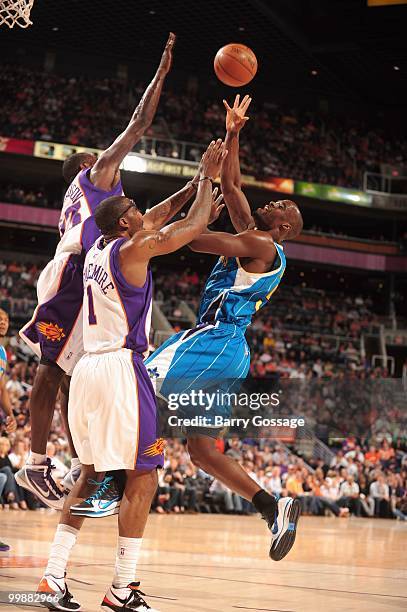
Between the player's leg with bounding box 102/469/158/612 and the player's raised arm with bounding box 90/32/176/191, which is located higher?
the player's raised arm with bounding box 90/32/176/191

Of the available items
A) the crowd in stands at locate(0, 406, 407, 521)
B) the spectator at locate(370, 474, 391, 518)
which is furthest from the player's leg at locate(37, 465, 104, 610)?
the spectator at locate(370, 474, 391, 518)

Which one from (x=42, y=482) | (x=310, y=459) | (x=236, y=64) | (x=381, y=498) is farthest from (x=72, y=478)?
(x=381, y=498)

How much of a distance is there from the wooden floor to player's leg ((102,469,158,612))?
0.33 metres

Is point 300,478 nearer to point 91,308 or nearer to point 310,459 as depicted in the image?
point 310,459

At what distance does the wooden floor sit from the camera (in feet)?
17.8

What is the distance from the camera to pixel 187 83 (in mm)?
31234

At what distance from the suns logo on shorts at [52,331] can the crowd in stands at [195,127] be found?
21.2 meters

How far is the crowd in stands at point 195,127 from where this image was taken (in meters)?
27.1

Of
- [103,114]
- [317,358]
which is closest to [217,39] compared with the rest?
[103,114]

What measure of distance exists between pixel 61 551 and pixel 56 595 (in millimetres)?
275

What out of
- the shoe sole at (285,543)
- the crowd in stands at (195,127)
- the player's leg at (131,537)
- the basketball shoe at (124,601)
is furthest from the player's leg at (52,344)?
the crowd in stands at (195,127)

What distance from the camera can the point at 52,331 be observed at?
564 cm

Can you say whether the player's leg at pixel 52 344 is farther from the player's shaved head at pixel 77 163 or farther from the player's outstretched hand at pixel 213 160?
the player's outstretched hand at pixel 213 160

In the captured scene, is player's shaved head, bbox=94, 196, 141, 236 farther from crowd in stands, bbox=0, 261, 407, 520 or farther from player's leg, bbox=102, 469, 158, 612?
crowd in stands, bbox=0, 261, 407, 520
